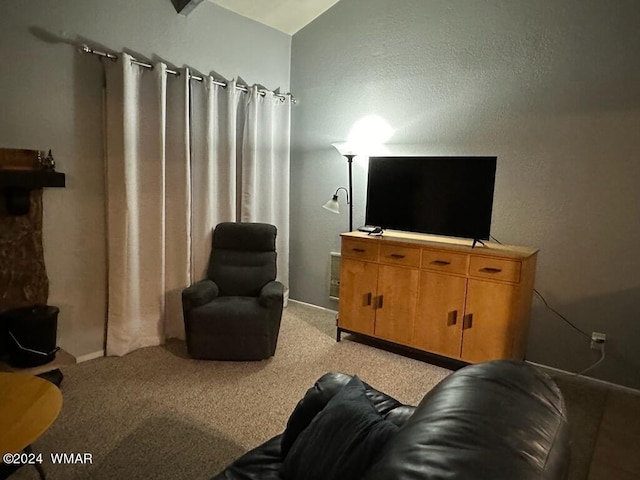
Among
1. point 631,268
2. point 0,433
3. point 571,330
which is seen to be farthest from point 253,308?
point 631,268

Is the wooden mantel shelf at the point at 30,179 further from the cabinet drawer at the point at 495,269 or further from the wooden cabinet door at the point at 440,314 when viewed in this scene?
the cabinet drawer at the point at 495,269

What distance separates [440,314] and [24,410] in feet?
8.09

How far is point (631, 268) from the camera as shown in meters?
2.76

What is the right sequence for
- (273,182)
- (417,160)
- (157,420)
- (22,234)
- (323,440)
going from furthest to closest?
(273,182) < (417,160) < (22,234) < (157,420) < (323,440)

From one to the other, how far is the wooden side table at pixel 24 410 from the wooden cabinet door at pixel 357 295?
2.20 metres

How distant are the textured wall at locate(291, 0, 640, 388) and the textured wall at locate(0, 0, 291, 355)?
180cm

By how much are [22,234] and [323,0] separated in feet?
10.3

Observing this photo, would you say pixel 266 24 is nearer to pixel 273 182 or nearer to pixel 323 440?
pixel 273 182

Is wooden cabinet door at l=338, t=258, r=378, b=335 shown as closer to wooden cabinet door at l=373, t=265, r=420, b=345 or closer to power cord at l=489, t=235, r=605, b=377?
wooden cabinet door at l=373, t=265, r=420, b=345

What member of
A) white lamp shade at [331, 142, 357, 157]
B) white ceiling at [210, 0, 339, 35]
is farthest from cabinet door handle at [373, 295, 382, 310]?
white ceiling at [210, 0, 339, 35]

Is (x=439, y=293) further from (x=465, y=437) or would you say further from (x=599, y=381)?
(x=465, y=437)

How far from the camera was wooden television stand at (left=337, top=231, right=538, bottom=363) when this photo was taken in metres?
2.78

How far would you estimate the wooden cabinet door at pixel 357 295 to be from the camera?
335 cm

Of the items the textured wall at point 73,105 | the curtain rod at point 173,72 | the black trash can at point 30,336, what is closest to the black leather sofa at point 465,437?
the black trash can at point 30,336
